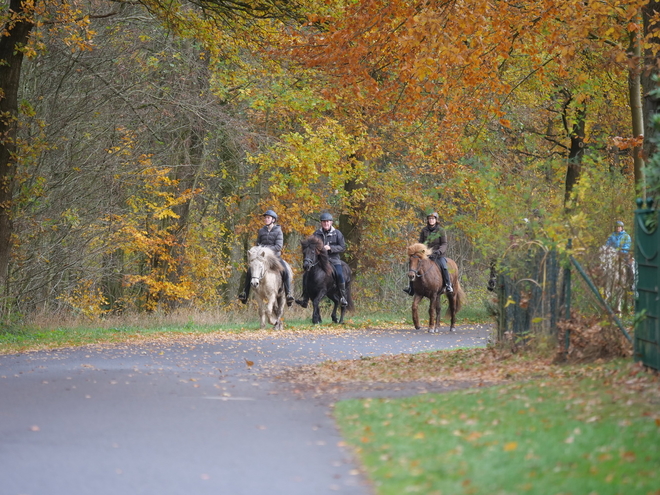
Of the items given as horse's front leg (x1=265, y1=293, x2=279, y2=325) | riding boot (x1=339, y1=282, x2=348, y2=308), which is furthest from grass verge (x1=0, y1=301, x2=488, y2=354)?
riding boot (x1=339, y1=282, x2=348, y2=308)

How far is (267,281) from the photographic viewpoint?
73.9 feet

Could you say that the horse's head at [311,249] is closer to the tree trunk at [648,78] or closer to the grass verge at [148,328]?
the grass verge at [148,328]

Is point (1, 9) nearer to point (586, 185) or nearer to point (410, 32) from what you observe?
point (410, 32)

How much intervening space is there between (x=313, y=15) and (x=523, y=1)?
13.0 ft

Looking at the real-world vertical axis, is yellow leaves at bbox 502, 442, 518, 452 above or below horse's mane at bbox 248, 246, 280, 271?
below

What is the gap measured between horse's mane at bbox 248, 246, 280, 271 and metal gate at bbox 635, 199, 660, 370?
12302mm

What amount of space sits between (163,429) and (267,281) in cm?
1386

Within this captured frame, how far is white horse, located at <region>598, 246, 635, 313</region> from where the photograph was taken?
12.4 metres

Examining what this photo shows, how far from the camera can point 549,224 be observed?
1320cm

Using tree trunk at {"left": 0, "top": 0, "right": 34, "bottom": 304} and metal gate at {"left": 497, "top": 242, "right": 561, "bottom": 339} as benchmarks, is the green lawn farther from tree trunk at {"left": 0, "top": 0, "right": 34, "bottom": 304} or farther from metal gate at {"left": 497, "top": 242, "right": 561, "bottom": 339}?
tree trunk at {"left": 0, "top": 0, "right": 34, "bottom": 304}

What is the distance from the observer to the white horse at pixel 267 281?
870 inches

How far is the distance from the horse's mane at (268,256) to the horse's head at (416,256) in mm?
3337

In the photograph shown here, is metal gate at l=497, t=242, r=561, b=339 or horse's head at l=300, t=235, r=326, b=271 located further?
horse's head at l=300, t=235, r=326, b=271

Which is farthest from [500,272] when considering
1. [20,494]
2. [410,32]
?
[20,494]
